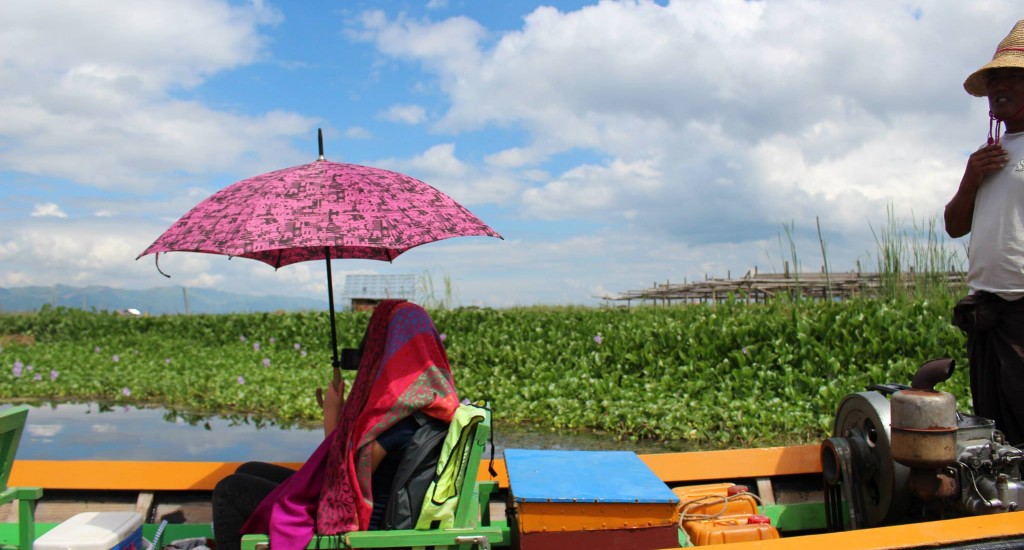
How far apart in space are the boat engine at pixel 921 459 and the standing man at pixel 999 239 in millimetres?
256

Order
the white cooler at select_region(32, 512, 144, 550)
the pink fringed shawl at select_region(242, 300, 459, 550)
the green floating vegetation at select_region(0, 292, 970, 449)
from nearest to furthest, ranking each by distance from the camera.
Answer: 1. the pink fringed shawl at select_region(242, 300, 459, 550)
2. the white cooler at select_region(32, 512, 144, 550)
3. the green floating vegetation at select_region(0, 292, 970, 449)

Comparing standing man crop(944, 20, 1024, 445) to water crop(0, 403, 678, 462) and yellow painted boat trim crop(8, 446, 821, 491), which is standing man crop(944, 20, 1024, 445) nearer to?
yellow painted boat trim crop(8, 446, 821, 491)

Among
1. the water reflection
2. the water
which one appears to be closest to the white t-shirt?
the water

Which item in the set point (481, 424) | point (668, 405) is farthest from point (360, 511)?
point (668, 405)

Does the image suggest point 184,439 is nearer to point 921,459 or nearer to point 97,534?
point 97,534

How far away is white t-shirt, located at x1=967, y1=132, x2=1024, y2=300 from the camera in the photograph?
8.55 ft

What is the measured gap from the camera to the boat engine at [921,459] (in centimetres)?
236

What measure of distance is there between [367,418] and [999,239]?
2262mm

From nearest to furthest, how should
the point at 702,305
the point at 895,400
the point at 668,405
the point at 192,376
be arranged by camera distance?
the point at 895,400, the point at 668,405, the point at 702,305, the point at 192,376

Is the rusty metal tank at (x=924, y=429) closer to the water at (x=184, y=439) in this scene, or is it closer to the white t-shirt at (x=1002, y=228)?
the white t-shirt at (x=1002, y=228)

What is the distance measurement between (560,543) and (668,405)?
15.2 ft

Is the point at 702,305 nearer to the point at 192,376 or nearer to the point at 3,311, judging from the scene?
the point at 192,376

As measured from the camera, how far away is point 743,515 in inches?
115

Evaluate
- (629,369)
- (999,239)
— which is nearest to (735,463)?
(999,239)
